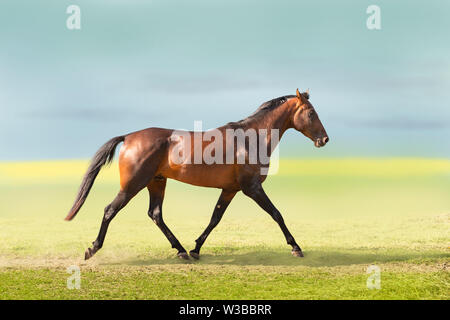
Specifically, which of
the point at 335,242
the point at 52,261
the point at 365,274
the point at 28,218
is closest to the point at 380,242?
the point at 335,242

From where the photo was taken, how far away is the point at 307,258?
8.46m

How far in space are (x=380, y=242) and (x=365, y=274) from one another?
3.04 metres

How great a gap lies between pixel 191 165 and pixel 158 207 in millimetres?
1095

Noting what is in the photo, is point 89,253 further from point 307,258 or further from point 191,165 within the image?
point 307,258

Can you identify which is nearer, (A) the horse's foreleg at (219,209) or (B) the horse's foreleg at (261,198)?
(B) the horse's foreleg at (261,198)

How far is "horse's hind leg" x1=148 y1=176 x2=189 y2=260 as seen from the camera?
859cm

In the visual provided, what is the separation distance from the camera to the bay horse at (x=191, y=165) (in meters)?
8.05

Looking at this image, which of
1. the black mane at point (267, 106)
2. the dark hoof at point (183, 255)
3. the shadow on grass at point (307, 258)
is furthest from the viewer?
the black mane at point (267, 106)

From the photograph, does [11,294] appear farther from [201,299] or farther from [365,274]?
[365,274]

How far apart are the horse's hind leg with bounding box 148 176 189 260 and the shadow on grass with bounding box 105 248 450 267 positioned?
210 millimetres

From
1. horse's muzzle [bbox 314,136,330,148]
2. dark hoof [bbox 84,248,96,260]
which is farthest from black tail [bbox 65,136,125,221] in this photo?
horse's muzzle [bbox 314,136,330,148]

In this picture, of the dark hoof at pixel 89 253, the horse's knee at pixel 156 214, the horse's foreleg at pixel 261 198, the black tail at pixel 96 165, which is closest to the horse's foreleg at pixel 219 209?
the horse's foreleg at pixel 261 198

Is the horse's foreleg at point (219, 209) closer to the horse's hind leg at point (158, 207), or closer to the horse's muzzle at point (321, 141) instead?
the horse's hind leg at point (158, 207)

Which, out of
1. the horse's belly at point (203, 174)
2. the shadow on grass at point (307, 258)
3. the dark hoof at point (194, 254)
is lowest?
the shadow on grass at point (307, 258)
